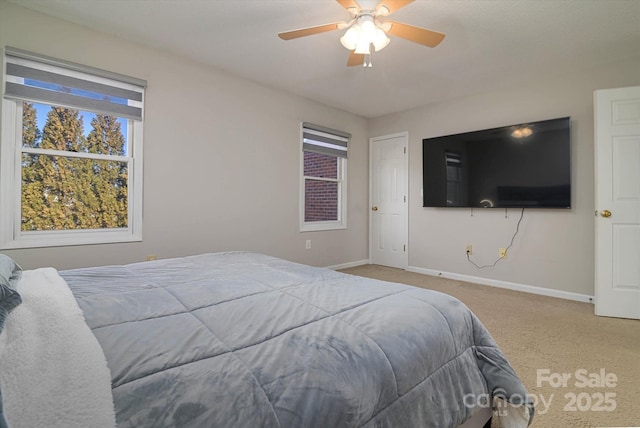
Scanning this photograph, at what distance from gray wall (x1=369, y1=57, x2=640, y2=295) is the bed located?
2777mm

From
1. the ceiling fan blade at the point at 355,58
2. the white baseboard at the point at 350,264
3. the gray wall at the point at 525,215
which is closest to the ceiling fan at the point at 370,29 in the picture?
the ceiling fan blade at the point at 355,58

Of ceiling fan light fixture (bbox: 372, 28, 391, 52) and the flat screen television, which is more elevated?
ceiling fan light fixture (bbox: 372, 28, 391, 52)

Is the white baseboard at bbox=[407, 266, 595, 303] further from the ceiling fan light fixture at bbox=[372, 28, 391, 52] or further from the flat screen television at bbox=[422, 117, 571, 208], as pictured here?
the ceiling fan light fixture at bbox=[372, 28, 391, 52]

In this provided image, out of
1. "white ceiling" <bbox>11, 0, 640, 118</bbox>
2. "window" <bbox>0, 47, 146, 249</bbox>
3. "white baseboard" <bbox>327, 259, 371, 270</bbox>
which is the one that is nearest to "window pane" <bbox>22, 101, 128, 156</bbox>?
"window" <bbox>0, 47, 146, 249</bbox>

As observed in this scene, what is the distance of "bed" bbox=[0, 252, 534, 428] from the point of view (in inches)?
24.2

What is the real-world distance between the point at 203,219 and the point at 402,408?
2.78m

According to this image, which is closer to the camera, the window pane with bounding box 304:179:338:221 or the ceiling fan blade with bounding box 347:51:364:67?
the ceiling fan blade with bounding box 347:51:364:67

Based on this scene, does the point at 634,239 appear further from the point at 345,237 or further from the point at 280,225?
the point at 280,225

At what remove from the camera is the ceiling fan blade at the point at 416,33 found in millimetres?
2024

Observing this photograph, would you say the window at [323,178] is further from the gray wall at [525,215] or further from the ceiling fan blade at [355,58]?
the ceiling fan blade at [355,58]

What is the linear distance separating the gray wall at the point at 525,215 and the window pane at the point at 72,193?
368cm

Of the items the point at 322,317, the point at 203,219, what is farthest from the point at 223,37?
the point at 322,317

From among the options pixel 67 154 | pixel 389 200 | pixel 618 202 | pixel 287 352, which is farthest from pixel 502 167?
pixel 67 154

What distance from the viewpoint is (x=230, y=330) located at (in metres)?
0.90
